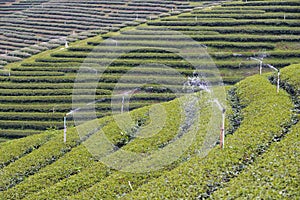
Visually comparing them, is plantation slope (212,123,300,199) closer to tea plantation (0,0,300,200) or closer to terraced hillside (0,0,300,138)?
tea plantation (0,0,300,200)

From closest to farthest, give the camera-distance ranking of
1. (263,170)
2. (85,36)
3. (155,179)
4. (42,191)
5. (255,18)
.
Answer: (263,170) → (155,179) → (42,191) → (255,18) → (85,36)

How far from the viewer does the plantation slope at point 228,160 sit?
1118cm

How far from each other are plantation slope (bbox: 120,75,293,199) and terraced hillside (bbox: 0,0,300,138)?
10.3 meters

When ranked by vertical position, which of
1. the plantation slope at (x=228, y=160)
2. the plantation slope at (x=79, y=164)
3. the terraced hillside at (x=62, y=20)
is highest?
the terraced hillside at (x=62, y=20)

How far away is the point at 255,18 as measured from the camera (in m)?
34.2

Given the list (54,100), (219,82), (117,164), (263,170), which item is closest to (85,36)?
(54,100)

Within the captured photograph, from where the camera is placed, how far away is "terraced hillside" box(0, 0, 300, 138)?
25.6 metres

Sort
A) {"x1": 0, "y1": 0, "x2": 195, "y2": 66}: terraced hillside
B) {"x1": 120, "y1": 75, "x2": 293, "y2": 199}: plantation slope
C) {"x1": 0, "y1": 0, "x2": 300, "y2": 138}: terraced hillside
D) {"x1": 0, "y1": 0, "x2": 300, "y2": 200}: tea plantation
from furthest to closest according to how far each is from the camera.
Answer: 1. {"x1": 0, "y1": 0, "x2": 195, "y2": 66}: terraced hillside
2. {"x1": 0, "y1": 0, "x2": 300, "y2": 138}: terraced hillside
3. {"x1": 0, "y1": 0, "x2": 300, "y2": 200}: tea plantation
4. {"x1": 120, "y1": 75, "x2": 293, "y2": 199}: plantation slope

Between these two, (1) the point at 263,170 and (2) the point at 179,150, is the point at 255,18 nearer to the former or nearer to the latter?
(2) the point at 179,150

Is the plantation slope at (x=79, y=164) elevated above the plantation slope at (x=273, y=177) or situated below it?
below

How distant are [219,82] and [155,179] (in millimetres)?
14282

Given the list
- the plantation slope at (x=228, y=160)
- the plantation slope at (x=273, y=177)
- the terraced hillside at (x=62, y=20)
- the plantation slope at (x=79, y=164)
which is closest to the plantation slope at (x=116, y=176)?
the plantation slope at (x=79, y=164)

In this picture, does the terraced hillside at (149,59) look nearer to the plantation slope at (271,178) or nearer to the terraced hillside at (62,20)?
the terraced hillside at (62,20)

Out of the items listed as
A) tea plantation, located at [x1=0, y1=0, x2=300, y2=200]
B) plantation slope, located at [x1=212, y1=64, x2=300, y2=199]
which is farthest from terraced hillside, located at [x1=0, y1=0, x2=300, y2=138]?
plantation slope, located at [x1=212, y1=64, x2=300, y2=199]
